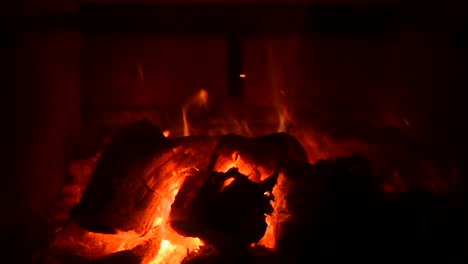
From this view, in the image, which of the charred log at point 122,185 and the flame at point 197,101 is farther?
the flame at point 197,101

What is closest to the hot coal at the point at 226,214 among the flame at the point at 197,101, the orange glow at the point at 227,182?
the orange glow at the point at 227,182

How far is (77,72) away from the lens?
1614mm

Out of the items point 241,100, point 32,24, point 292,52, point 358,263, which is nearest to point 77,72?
point 32,24

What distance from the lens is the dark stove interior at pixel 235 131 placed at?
1173mm

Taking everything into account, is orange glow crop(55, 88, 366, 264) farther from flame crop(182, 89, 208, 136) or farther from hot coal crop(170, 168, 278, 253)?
flame crop(182, 89, 208, 136)

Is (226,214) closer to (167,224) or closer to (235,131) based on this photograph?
(167,224)

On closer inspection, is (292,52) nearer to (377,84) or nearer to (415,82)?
(377,84)

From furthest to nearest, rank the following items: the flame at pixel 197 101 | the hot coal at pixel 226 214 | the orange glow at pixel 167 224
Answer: the flame at pixel 197 101, the orange glow at pixel 167 224, the hot coal at pixel 226 214

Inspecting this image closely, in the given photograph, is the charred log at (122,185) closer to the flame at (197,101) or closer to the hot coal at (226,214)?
the hot coal at (226,214)

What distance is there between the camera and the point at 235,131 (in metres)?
1.62

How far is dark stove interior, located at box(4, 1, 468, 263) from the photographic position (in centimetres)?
117

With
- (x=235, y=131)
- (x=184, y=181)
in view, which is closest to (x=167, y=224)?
(x=184, y=181)

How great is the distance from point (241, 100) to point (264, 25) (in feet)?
0.81

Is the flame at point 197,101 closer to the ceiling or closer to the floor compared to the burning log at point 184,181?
closer to the ceiling
